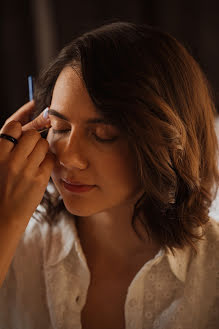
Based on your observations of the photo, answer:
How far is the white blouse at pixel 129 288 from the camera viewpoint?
997 mm

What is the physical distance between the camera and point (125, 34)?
0.90m

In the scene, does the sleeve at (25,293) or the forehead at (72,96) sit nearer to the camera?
the forehead at (72,96)

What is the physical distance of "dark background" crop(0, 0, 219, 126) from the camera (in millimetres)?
2168

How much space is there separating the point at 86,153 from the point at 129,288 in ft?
1.22

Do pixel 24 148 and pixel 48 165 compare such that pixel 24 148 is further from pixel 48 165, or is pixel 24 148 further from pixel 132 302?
pixel 132 302

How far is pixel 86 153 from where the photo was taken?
2.89 ft

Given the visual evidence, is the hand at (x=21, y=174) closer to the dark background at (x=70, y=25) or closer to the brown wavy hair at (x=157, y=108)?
the brown wavy hair at (x=157, y=108)

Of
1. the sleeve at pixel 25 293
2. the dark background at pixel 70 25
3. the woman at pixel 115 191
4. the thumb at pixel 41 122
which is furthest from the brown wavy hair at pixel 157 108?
the dark background at pixel 70 25

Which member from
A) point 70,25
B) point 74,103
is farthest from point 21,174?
point 70,25

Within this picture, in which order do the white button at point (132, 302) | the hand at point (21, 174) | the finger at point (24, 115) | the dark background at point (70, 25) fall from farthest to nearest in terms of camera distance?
the dark background at point (70, 25) < the finger at point (24, 115) < the white button at point (132, 302) < the hand at point (21, 174)

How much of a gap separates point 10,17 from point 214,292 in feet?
5.94

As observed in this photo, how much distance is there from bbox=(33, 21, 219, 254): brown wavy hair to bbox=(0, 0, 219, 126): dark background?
123 cm

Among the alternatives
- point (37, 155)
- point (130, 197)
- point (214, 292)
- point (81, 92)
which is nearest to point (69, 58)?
point (81, 92)

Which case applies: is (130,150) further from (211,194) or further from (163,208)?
(211,194)
